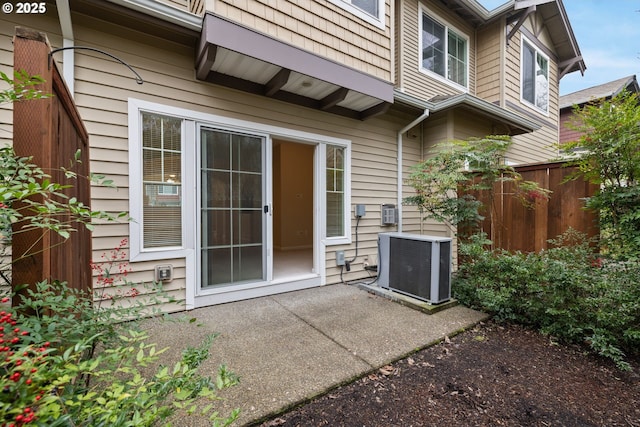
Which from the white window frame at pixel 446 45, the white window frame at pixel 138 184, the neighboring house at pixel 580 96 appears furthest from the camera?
the neighboring house at pixel 580 96

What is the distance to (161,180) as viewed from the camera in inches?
114

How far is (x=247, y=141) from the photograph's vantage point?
342cm

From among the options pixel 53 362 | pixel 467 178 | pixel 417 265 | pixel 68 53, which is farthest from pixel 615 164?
pixel 68 53

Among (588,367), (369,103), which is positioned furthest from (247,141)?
(588,367)

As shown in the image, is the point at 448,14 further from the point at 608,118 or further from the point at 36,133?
the point at 36,133

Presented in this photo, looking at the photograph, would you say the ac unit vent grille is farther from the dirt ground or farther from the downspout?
the downspout

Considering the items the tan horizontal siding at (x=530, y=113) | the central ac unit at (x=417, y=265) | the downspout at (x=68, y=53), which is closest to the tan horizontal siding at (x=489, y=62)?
the tan horizontal siding at (x=530, y=113)

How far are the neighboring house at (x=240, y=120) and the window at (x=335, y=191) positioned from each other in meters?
0.02

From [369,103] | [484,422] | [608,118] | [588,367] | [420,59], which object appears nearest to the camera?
[484,422]

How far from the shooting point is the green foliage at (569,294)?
2.26 meters

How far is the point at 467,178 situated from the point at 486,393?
2.72 meters

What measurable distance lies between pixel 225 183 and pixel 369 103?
2.34m

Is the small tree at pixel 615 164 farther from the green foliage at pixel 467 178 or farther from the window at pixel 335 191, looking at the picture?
the window at pixel 335 191

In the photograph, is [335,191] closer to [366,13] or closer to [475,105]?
[366,13]
